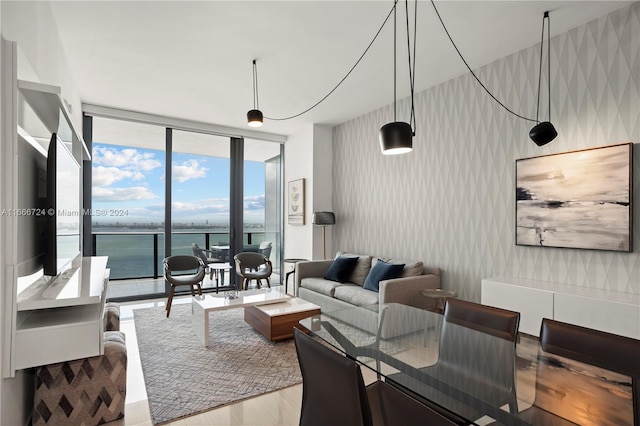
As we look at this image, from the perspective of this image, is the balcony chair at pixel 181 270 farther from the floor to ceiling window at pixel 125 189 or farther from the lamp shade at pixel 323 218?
the lamp shade at pixel 323 218

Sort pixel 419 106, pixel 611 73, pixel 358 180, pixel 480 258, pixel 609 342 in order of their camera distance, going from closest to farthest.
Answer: pixel 609 342
pixel 611 73
pixel 480 258
pixel 419 106
pixel 358 180

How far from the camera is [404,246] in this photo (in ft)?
15.4

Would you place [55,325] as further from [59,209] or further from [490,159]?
[490,159]

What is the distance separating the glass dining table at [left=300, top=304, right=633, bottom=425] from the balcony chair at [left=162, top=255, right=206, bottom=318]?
9.93 feet

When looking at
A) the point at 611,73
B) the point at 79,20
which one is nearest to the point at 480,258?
the point at 611,73

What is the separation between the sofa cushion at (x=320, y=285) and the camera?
14.7 feet

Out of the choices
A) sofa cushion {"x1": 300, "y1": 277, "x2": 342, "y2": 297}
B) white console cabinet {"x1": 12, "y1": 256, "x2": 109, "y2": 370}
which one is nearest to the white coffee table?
sofa cushion {"x1": 300, "y1": 277, "x2": 342, "y2": 297}

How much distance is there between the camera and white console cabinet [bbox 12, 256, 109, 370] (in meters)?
1.76

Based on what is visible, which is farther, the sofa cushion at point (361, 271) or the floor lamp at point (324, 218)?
the floor lamp at point (324, 218)

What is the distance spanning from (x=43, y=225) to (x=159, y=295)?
11.7 ft

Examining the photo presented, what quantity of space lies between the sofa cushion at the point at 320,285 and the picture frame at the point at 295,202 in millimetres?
1429

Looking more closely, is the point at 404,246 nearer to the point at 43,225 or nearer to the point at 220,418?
the point at 220,418

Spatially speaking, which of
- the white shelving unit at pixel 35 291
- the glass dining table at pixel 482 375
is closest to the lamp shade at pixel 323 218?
the glass dining table at pixel 482 375

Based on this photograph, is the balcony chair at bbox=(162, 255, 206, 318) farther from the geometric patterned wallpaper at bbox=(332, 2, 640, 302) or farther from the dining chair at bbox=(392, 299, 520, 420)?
the dining chair at bbox=(392, 299, 520, 420)
